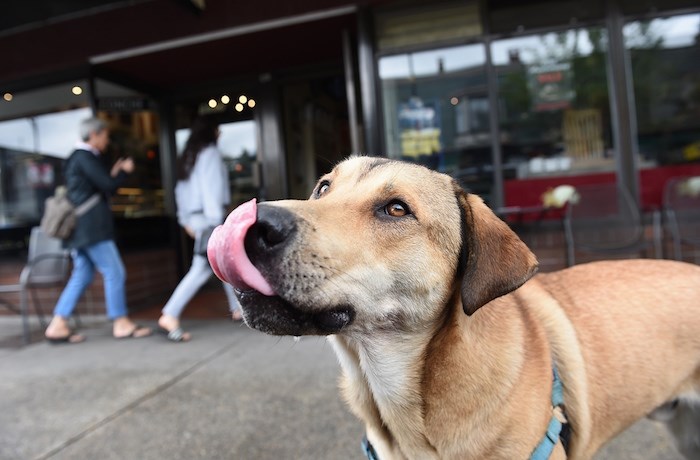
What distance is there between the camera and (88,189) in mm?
5121

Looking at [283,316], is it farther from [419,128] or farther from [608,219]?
[419,128]

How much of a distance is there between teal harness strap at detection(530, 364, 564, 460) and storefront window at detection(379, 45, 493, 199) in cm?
492

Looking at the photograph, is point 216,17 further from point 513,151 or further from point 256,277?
point 256,277

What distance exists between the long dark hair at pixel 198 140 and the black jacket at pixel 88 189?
65cm

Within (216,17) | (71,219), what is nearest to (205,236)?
(71,219)

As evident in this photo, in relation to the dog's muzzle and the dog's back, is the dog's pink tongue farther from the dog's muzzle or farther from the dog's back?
the dog's back

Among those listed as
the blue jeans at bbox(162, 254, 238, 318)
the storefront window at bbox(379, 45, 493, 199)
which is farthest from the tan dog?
the storefront window at bbox(379, 45, 493, 199)

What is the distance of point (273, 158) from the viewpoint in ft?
25.3

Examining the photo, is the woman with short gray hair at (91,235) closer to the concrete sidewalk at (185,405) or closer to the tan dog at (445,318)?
the concrete sidewalk at (185,405)

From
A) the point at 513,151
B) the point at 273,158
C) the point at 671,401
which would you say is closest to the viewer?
the point at 671,401

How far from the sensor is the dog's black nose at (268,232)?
1252 millimetres


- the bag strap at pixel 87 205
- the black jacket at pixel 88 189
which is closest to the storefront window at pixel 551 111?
the black jacket at pixel 88 189

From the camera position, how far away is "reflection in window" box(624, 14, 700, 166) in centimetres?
621

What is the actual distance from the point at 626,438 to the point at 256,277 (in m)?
2.54
